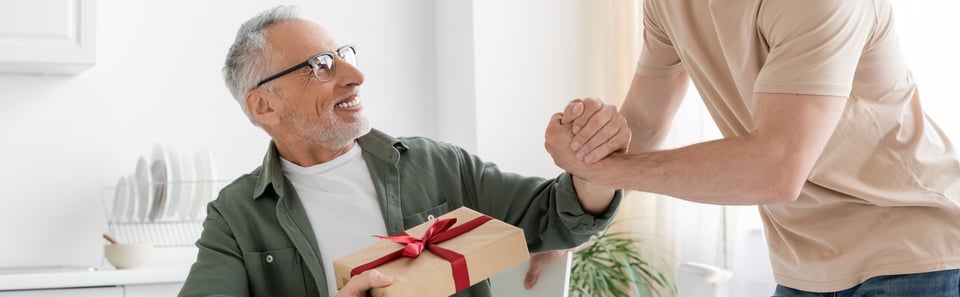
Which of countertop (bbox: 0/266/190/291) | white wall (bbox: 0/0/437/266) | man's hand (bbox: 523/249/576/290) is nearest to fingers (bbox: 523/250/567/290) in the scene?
man's hand (bbox: 523/249/576/290)

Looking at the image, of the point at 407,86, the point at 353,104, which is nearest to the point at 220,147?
the point at 407,86

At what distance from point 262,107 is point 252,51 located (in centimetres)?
12

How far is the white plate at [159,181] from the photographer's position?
3.36 m

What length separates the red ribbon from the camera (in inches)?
59.2

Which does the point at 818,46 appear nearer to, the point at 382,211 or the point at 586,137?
the point at 586,137

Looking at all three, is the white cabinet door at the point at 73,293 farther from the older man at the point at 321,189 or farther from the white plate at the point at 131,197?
the older man at the point at 321,189

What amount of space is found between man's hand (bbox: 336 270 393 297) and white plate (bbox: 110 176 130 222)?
2.20 meters

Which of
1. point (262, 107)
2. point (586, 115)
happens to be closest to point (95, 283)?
point (262, 107)

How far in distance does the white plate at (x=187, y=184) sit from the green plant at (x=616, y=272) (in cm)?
132

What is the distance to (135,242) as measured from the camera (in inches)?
137

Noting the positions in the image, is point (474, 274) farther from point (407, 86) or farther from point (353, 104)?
point (407, 86)

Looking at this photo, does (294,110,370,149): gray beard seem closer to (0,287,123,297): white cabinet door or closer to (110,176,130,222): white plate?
(0,287,123,297): white cabinet door

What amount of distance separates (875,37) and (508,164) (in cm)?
236

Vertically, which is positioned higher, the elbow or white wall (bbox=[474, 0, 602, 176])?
white wall (bbox=[474, 0, 602, 176])
